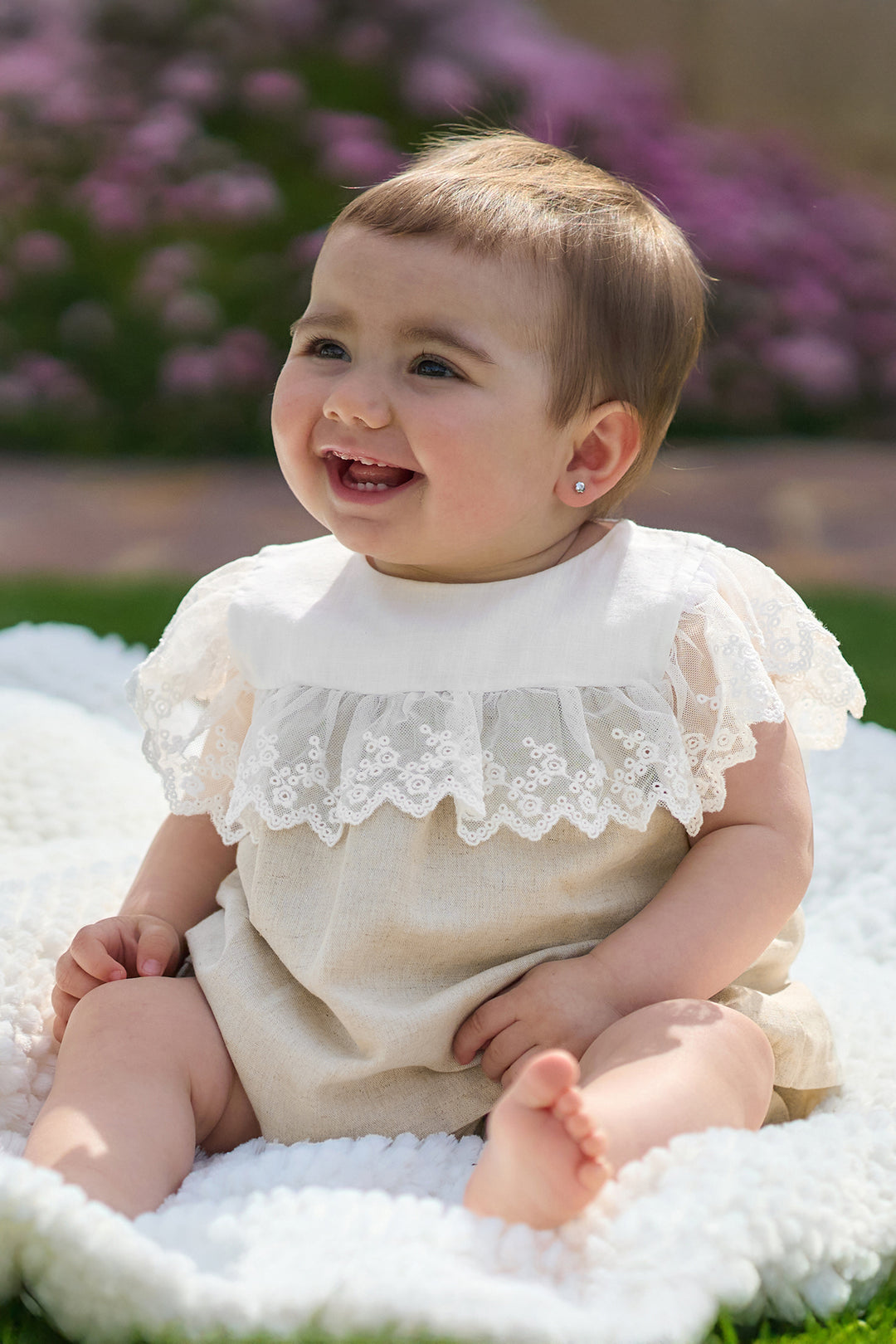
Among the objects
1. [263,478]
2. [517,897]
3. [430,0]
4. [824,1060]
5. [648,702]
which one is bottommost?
[263,478]

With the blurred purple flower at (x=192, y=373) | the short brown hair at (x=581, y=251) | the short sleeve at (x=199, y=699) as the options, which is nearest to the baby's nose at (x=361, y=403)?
the short brown hair at (x=581, y=251)

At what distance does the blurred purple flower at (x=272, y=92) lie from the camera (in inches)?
197

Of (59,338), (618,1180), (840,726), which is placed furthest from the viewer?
(59,338)

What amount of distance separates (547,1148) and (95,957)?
0.46 m

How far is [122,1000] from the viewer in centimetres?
111

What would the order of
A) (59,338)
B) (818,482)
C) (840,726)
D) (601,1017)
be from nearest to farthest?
(601,1017) → (840,726) → (818,482) → (59,338)

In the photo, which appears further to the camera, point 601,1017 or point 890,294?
point 890,294

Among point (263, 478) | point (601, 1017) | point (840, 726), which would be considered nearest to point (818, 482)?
point (263, 478)

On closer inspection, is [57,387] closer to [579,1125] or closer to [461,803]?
[461,803]

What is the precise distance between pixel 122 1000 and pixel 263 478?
3377 mm

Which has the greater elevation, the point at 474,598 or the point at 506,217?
the point at 506,217

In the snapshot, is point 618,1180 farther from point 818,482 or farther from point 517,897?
point 818,482

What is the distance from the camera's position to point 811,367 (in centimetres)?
480

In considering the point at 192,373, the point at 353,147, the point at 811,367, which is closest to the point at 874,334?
the point at 811,367
